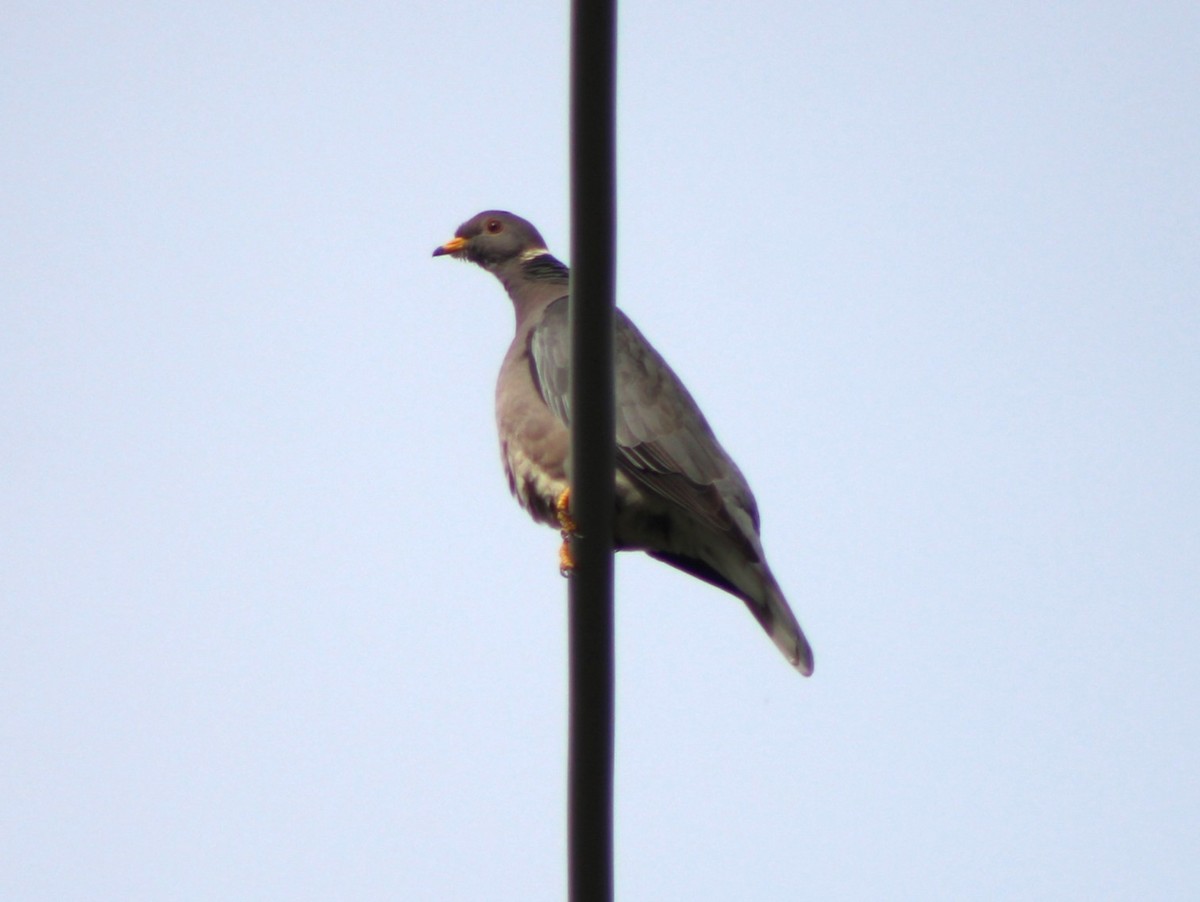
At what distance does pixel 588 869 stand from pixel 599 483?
2.21 feet

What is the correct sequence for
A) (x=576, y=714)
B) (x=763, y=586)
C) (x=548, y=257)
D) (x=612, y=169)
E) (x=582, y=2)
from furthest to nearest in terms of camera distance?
(x=548, y=257)
(x=763, y=586)
(x=576, y=714)
(x=612, y=169)
(x=582, y=2)

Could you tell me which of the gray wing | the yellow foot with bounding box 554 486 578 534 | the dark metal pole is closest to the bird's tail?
the gray wing

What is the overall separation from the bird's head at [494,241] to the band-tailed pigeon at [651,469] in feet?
3.54

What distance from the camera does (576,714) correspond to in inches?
100

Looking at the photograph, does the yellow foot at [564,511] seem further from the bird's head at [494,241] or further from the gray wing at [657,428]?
the bird's head at [494,241]

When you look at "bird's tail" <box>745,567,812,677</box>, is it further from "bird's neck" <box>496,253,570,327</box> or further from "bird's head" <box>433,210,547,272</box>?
"bird's head" <box>433,210,547,272</box>

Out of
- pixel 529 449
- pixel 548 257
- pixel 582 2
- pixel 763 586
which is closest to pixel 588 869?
pixel 582 2

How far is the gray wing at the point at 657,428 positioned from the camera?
4684 millimetres

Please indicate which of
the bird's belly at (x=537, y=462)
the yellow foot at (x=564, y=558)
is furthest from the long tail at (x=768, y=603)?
the yellow foot at (x=564, y=558)

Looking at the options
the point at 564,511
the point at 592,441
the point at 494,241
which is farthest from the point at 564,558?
the point at 494,241

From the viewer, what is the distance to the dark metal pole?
2295 millimetres

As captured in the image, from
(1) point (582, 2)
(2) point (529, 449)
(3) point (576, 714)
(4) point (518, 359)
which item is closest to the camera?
(1) point (582, 2)

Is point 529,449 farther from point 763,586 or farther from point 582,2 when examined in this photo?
point 582,2

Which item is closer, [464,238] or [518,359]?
[518,359]
